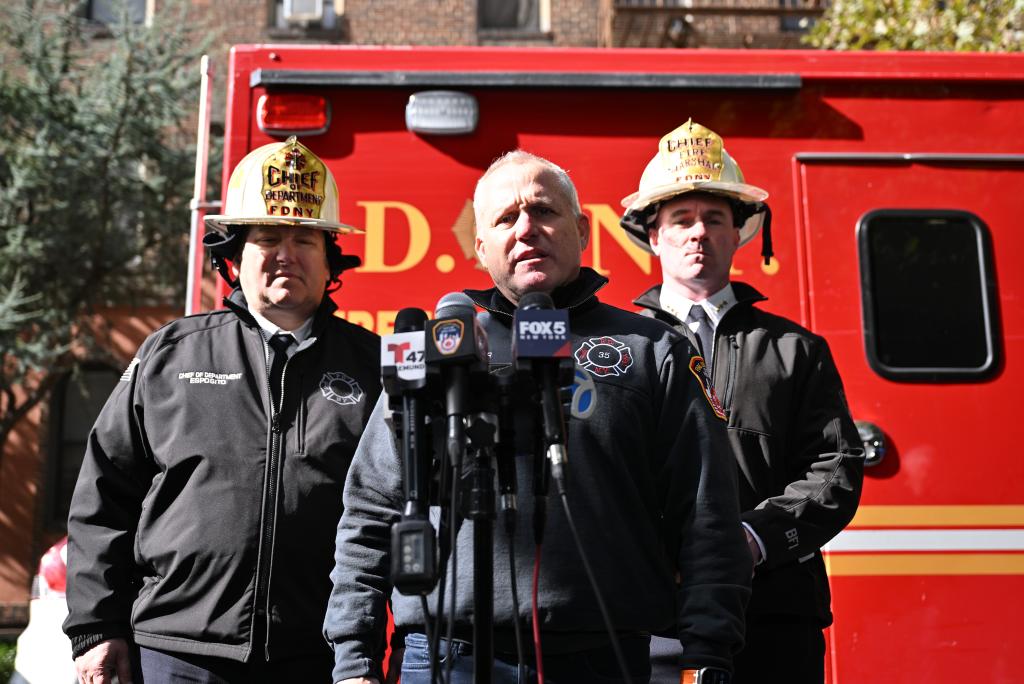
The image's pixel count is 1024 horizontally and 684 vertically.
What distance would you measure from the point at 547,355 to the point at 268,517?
138 cm

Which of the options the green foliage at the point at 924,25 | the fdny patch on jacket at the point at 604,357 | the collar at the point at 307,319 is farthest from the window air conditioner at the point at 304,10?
the fdny patch on jacket at the point at 604,357

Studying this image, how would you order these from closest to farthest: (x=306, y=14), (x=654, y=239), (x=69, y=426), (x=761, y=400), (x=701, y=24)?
1. (x=761, y=400)
2. (x=654, y=239)
3. (x=69, y=426)
4. (x=701, y=24)
5. (x=306, y=14)

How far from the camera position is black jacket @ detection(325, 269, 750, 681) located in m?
2.00

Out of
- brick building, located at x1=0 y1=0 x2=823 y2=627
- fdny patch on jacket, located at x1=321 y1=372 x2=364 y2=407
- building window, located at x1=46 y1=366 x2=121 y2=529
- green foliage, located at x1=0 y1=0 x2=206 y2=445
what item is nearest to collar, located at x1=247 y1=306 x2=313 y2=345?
fdny patch on jacket, located at x1=321 y1=372 x2=364 y2=407

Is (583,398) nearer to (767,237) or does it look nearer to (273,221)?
(273,221)

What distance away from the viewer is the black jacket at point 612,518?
2.00 metres

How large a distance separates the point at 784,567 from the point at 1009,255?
1.79 m

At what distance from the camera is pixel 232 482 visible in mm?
2764

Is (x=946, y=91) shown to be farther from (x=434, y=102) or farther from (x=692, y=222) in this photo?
(x=434, y=102)

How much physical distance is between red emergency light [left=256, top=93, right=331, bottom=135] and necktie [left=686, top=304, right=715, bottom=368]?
1.64 metres

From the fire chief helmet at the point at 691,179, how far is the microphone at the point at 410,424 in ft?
5.37

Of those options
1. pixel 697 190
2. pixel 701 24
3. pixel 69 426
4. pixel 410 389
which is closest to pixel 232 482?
pixel 410 389

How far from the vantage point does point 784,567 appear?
2777 millimetres

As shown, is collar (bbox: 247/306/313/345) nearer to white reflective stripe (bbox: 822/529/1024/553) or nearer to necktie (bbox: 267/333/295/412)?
necktie (bbox: 267/333/295/412)
